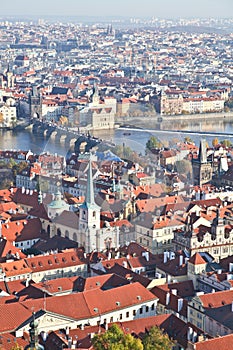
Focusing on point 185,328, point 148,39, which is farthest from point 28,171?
point 148,39

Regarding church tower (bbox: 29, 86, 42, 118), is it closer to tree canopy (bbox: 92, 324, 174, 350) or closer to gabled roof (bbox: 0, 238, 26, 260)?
gabled roof (bbox: 0, 238, 26, 260)

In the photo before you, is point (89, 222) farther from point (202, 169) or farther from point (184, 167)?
point (184, 167)

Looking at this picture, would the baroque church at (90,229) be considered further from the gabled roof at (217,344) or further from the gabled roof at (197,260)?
the gabled roof at (217,344)

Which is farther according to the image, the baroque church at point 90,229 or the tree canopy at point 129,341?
the baroque church at point 90,229

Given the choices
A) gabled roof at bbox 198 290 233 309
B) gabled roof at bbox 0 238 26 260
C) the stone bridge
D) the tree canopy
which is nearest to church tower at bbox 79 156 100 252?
gabled roof at bbox 0 238 26 260

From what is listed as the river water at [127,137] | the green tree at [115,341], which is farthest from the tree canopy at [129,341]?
the river water at [127,137]

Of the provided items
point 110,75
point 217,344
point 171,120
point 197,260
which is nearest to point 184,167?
point 197,260
